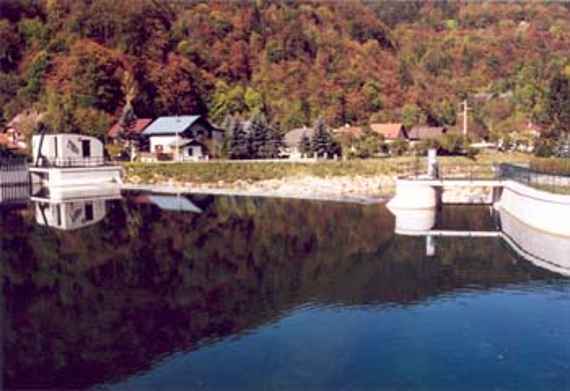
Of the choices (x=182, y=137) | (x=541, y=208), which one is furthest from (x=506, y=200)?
(x=182, y=137)

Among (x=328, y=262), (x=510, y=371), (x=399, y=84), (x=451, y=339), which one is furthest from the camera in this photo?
(x=399, y=84)

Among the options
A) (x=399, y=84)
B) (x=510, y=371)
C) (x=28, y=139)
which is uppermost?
(x=399, y=84)

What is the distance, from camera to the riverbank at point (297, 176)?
33562mm

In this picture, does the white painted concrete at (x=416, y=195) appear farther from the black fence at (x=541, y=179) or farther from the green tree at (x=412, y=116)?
the green tree at (x=412, y=116)

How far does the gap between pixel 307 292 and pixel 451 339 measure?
4.01 metres

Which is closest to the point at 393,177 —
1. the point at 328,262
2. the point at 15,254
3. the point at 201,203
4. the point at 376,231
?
the point at 201,203

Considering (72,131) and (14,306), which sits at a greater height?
(72,131)

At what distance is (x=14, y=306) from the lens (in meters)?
14.2

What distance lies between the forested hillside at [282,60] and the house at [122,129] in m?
0.90

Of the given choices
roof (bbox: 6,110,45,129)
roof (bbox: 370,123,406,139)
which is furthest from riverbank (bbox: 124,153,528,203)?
roof (bbox: 6,110,45,129)

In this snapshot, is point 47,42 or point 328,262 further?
point 47,42

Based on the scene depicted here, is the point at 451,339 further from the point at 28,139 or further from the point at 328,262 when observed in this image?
the point at 28,139

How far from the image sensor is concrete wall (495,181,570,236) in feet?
64.3

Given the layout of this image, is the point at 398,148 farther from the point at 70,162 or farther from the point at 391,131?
the point at 70,162
